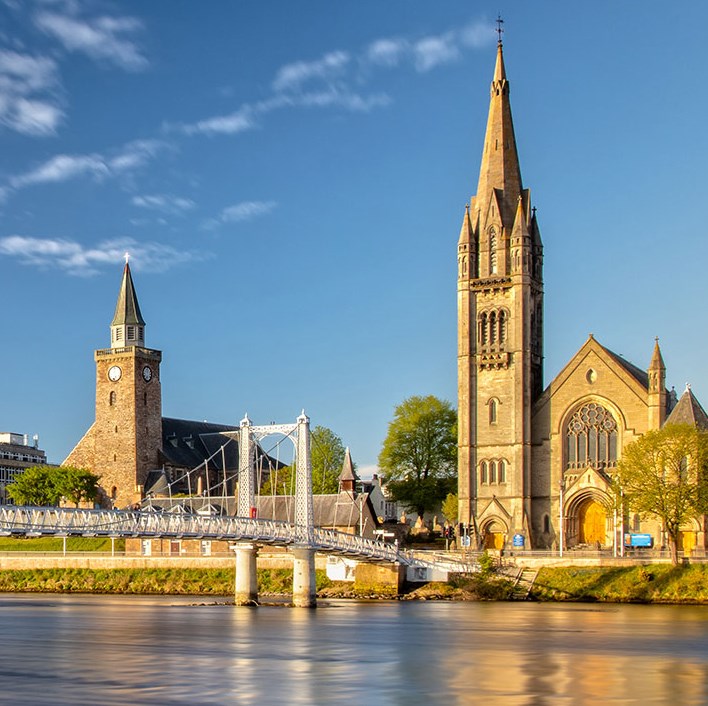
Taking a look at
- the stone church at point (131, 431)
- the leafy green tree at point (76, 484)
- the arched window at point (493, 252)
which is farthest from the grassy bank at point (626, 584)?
the leafy green tree at point (76, 484)

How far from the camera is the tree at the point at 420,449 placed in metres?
120

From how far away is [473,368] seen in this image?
100125mm

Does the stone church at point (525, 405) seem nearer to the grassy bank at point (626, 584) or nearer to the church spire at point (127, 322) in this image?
the grassy bank at point (626, 584)

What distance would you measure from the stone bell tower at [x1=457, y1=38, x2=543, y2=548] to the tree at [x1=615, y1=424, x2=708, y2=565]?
14.2 metres

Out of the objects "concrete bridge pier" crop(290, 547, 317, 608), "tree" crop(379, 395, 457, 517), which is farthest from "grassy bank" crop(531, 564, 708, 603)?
"tree" crop(379, 395, 457, 517)

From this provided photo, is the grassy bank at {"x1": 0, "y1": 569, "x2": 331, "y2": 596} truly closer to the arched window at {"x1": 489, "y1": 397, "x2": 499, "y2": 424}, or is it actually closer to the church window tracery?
the church window tracery

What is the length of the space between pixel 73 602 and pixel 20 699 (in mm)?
48311

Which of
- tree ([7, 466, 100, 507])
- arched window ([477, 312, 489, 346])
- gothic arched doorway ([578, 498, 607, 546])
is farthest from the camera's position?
tree ([7, 466, 100, 507])

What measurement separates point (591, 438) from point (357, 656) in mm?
50455

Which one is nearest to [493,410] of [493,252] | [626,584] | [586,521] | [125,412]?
[586,521]

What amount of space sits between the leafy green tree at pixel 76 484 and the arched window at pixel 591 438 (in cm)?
4901

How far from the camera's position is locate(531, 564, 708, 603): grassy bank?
255 feet

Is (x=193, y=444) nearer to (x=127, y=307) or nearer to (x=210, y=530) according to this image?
(x=127, y=307)

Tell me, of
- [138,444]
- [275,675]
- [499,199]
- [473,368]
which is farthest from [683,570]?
[138,444]
